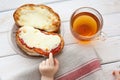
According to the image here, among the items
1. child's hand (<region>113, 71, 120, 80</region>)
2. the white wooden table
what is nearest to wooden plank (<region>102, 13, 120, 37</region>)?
the white wooden table

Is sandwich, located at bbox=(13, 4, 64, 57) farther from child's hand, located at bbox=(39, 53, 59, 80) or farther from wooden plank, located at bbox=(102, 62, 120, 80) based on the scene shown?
wooden plank, located at bbox=(102, 62, 120, 80)

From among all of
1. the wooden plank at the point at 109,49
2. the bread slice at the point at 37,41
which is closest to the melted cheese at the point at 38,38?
the bread slice at the point at 37,41

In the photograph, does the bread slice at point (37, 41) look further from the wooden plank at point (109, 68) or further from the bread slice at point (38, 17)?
the wooden plank at point (109, 68)

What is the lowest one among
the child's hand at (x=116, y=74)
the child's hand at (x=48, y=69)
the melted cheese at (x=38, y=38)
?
the child's hand at (x=116, y=74)

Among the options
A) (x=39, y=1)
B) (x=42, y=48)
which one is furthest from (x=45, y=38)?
(x=39, y=1)

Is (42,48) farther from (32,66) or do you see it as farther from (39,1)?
(39,1)
